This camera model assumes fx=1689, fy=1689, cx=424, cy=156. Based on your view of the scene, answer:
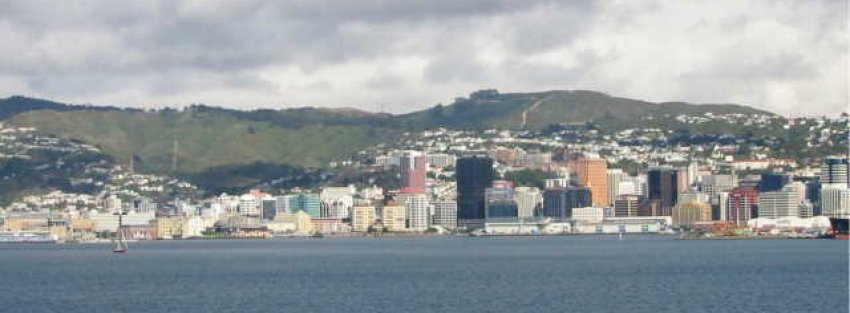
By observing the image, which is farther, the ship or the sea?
the ship

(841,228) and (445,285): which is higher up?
(841,228)

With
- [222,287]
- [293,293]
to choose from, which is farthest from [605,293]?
[222,287]

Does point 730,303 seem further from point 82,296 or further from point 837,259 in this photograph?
point 837,259

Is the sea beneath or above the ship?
beneath

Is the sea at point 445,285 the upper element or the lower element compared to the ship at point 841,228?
lower

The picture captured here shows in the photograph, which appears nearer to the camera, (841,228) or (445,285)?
(445,285)
